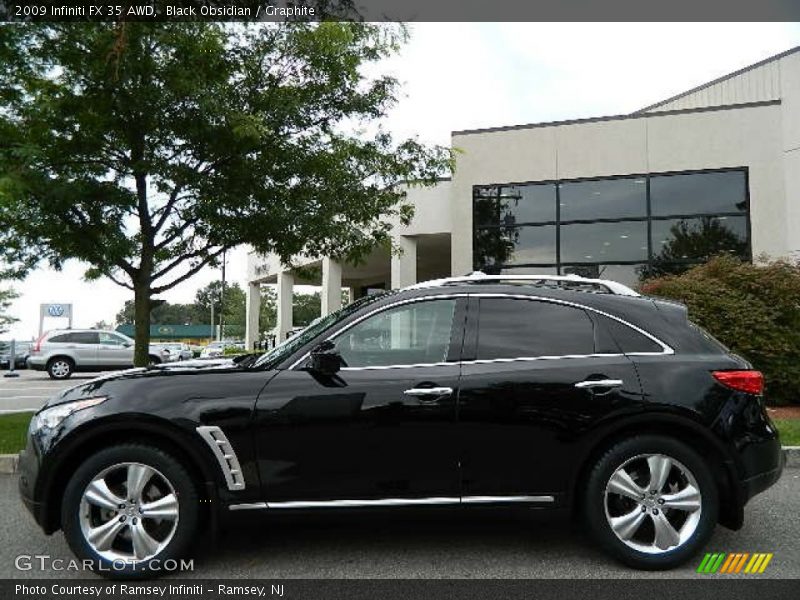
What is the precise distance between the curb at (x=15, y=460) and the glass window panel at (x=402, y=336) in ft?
14.4

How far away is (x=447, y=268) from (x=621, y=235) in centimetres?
1170

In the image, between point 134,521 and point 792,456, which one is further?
point 792,456

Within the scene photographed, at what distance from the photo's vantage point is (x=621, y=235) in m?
17.0

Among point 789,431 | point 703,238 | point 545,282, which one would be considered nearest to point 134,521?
point 545,282

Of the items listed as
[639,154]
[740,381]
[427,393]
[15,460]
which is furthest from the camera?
[639,154]

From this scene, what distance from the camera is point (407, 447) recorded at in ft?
11.7

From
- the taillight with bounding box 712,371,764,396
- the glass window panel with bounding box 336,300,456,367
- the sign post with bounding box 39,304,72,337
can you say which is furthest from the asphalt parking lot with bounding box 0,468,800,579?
the sign post with bounding box 39,304,72,337

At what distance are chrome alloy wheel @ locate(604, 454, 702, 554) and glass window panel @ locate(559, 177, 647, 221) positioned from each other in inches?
567

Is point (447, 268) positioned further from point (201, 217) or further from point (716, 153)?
point (201, 217)

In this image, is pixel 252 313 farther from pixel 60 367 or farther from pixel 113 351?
pixel 60 367

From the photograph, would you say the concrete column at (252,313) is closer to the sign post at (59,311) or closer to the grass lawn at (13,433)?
the sign post at (59,311)

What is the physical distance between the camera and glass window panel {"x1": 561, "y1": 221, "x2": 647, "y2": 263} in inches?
664

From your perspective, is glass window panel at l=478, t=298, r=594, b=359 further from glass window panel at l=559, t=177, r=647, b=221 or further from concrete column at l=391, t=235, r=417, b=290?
concrete column at l=391, t=235, r=417, b=290

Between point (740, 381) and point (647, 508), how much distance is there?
915 millimetres
